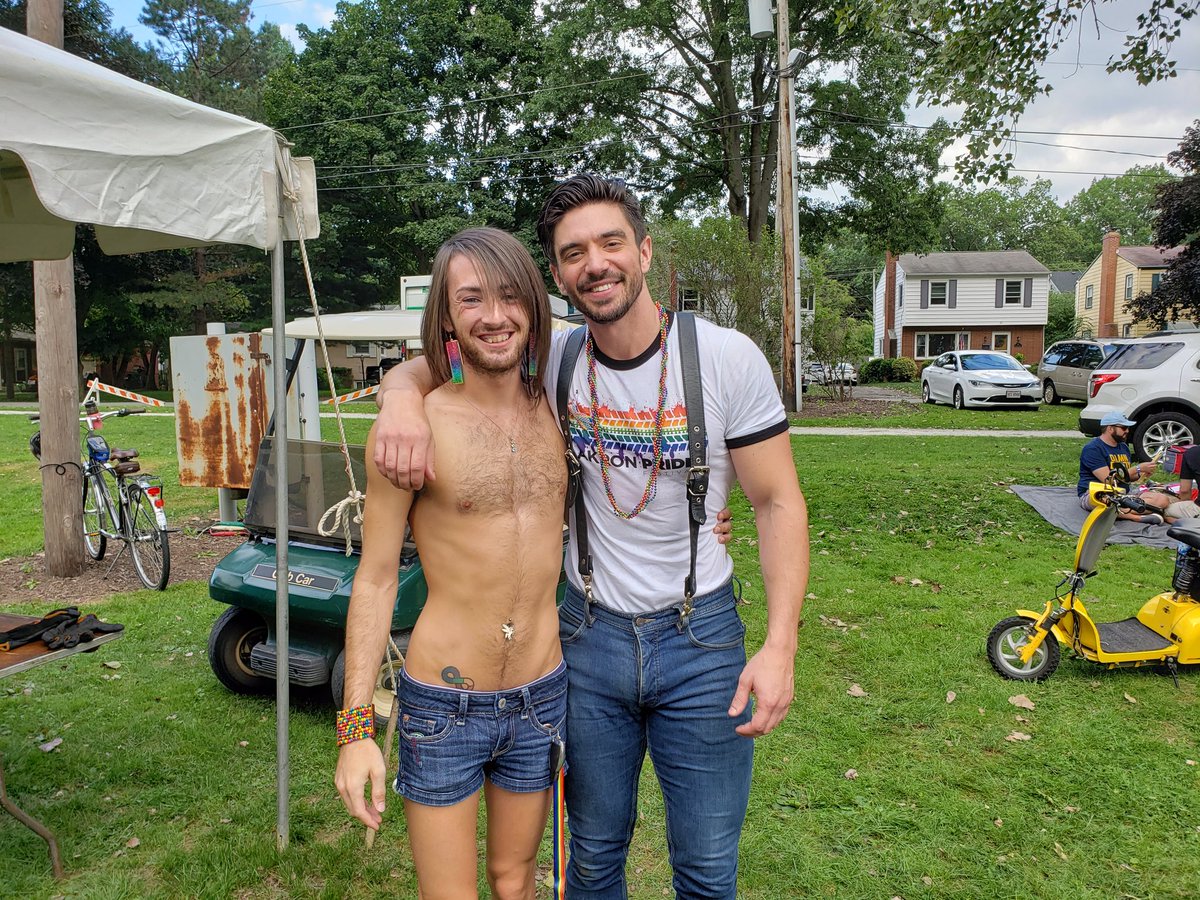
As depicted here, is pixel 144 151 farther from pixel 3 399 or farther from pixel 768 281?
pixel 3 399

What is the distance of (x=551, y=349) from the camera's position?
2303 mm

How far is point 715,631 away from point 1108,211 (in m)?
90.0

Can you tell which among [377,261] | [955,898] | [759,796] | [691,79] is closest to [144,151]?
[759,796]

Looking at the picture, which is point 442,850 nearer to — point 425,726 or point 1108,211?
→ point 425,726

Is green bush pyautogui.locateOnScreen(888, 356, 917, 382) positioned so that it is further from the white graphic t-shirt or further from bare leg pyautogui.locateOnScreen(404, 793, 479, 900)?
bare leg pyautogui.locateOnScreen(404, 793, 479, 900)

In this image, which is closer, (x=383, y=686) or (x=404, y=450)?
(x=404, y=450)

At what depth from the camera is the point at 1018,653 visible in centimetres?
506

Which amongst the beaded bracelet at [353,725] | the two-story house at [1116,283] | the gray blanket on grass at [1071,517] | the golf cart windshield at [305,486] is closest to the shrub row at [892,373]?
the two-story house at [1116,283]

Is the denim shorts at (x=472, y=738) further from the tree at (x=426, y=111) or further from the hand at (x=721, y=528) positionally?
the tree at (x=426, y=111)

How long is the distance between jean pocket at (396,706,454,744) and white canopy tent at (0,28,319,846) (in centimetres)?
165

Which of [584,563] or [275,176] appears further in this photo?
Answer: [275,176]

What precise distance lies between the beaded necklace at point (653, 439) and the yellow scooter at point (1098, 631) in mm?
3819

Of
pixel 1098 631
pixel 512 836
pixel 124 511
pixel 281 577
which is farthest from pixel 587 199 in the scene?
pixel 124 511

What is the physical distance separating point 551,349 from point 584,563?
0.58 metres
